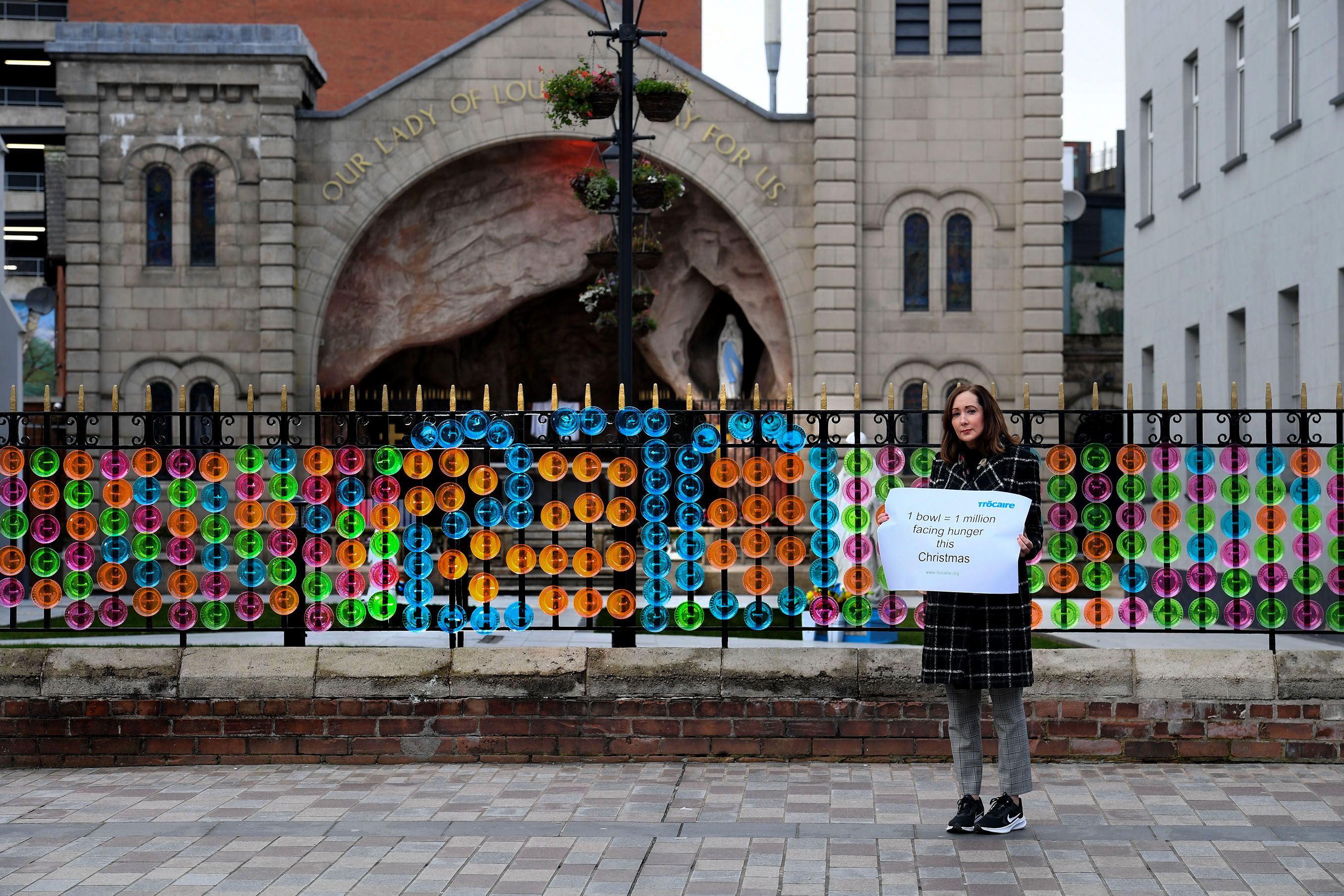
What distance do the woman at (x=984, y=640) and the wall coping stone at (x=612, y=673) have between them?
5.71 ft

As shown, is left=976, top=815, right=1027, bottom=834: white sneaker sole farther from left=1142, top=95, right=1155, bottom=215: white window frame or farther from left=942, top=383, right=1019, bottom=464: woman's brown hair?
left=1142, top=95, right=1155, bottom=215: white window frame

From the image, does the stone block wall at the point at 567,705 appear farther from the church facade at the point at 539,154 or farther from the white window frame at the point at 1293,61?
the church facade at the point at 539,154

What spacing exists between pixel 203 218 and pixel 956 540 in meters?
23.0

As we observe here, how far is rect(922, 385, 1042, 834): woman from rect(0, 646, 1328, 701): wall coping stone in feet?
5.71

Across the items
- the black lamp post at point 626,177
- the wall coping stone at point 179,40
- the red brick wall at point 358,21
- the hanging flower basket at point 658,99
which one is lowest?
the black lamp post at point 626,177

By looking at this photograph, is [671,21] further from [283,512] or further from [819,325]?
[283,512]

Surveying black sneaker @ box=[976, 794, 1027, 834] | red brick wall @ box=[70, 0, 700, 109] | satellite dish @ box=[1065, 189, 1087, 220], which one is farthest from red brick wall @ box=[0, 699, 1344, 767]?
red brick wall @ box=[70, 0, 700, 109]

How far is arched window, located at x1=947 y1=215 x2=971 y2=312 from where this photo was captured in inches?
1139

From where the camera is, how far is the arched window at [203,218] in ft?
93.3

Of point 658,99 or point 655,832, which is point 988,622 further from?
point 658,99

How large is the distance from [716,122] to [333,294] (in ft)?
23.8

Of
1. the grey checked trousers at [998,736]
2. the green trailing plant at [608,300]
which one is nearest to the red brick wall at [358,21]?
the green trailing plant at [608,300]

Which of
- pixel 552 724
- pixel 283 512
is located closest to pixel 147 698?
pixel 283 512

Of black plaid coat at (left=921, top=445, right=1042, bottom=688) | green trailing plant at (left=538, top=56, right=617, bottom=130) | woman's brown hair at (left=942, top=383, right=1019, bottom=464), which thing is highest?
green trailing plant at (left=538, top=56, right=617, bottom=130)
